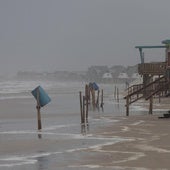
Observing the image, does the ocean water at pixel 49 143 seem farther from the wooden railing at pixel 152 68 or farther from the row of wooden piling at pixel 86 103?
the wooden railing at pixel 152 68

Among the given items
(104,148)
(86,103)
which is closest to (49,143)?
(104,148)

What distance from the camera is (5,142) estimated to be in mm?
20156

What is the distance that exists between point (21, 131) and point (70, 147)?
6.52m

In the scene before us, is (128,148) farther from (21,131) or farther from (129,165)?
(21,131)

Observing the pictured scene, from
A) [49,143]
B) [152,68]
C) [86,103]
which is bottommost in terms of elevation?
[49,143]

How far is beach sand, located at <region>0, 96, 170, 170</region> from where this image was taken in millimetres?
14633

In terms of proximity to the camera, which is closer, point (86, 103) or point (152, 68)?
point (86, 103)

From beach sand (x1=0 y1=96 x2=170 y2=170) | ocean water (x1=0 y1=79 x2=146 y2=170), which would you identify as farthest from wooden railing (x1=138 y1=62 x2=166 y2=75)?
beach sand (x1=0 y1=96 x2=170 y2=170)

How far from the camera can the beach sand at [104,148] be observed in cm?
Answer: 1463

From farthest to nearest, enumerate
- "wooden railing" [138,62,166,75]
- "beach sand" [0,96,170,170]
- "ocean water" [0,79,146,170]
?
"wooden railing" [138,62,166,75]
"ocean water" [0,79,146,170]
"beach sand" [0,96,170,170]

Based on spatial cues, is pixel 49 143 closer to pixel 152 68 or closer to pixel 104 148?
pixel 104 148

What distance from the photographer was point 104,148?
58.5 ft

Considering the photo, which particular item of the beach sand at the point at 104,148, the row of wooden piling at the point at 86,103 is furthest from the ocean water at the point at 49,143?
the row of wooden piling at the point at 86,103

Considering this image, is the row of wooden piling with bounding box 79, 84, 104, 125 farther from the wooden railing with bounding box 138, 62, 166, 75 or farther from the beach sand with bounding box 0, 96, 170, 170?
the wooden railing with bounding box 138, 62, 166, 75
